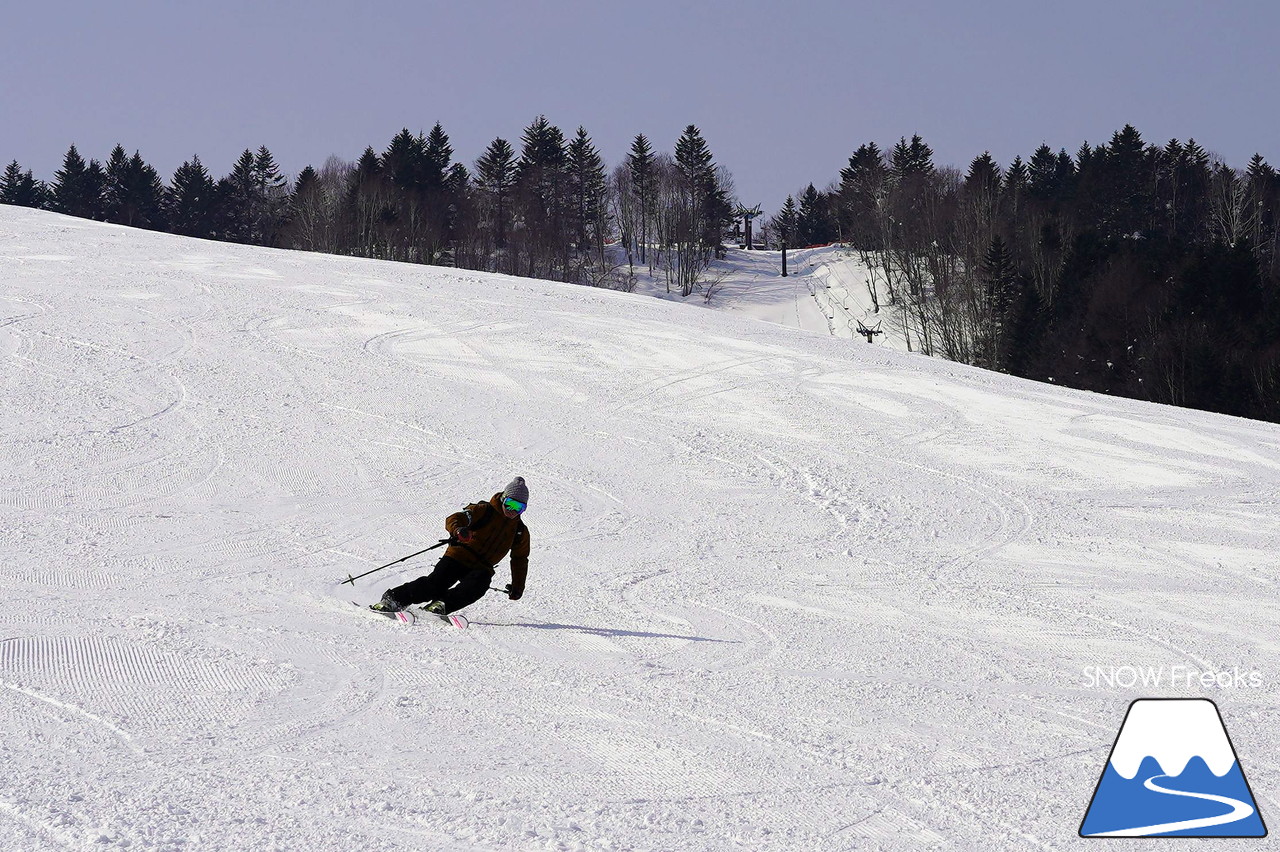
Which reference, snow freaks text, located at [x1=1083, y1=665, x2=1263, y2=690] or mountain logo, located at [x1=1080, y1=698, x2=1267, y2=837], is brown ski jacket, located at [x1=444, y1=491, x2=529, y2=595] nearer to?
snow freaks text, located at [x1=1083, y1=665, x2=1263, y2=690]

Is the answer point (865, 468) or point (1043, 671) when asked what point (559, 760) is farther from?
point (865, 468)

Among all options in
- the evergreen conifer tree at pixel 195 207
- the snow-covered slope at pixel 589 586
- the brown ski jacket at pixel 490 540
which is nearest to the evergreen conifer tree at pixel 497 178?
the evergreen conifer tree at pixel 195 207

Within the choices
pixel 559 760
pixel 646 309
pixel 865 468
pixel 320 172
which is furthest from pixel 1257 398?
pixel 320 172

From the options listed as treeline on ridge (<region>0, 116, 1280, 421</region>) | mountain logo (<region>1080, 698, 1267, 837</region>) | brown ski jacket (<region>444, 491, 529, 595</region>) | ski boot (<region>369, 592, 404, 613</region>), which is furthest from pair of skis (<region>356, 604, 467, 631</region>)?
treeline on ridge (<region>0, 116, 1280, 421</region>)

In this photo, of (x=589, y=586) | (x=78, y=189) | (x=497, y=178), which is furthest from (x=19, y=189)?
(x=589, y=586)

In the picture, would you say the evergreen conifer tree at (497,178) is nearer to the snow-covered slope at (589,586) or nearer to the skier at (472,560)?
the snow-covered slope at (589,586)

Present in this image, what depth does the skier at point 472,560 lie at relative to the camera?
7867 mm

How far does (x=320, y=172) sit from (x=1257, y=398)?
70249mm

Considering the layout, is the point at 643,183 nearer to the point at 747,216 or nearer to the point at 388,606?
the point at 747,216

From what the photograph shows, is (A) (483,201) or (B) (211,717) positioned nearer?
(B) (211,717)

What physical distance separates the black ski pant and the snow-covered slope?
0.35 metres

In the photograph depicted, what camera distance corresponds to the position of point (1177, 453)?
15.0m

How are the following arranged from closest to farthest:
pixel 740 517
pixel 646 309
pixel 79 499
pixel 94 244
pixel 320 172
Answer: pixel 79 499 < pixel 740 517 < pixel 646 309 < pixel 94 244 < pixel 320 172

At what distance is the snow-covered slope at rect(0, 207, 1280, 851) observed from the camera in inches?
187
